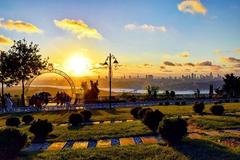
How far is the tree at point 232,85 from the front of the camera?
188 ft

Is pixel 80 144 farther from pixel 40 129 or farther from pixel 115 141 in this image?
pixel 40 129

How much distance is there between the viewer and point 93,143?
18750 mm

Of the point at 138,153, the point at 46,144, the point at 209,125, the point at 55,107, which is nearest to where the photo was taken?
the point at 138,153

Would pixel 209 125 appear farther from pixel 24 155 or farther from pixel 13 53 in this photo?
pixel 13 53

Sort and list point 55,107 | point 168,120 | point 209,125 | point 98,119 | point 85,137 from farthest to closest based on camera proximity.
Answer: point 55,107 < point 98,119 < point 209,125 < point 85,137 < point 168,120

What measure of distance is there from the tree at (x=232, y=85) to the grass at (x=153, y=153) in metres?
43.0

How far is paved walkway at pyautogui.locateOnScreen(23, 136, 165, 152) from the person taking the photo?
1780 cm

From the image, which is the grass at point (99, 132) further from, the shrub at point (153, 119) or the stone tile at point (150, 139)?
the stone tile at point (150, 139)

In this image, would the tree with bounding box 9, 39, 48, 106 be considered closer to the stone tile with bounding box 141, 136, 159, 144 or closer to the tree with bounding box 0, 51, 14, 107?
the tree with bounding box 0, 51, 14, 107

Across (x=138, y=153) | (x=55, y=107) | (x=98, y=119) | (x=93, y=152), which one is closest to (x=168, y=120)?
(x=138, y=153)

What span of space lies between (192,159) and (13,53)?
39.8 metres

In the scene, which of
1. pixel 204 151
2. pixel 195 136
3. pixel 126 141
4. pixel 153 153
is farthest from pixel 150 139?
pixel 204 151

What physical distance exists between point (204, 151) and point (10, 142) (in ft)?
25.1

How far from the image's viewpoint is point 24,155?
15.7 metres
